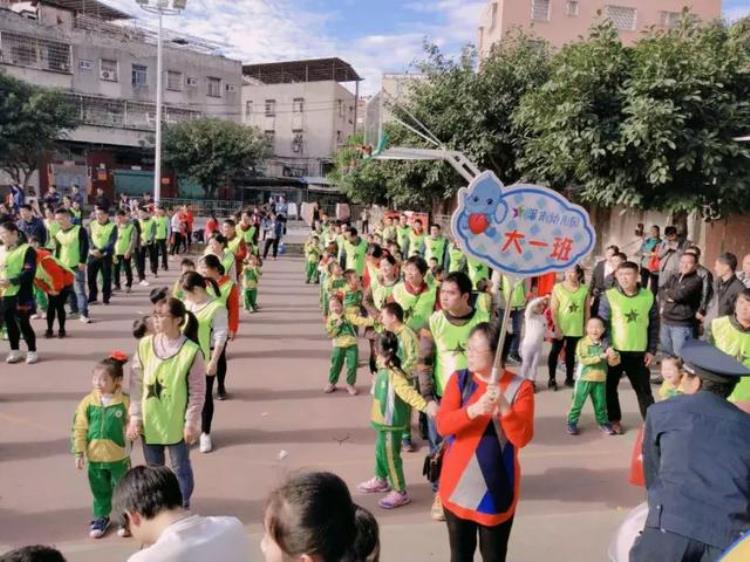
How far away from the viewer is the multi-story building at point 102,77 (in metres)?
33.2

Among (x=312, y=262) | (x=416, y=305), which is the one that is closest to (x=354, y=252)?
(x=312, y=262)

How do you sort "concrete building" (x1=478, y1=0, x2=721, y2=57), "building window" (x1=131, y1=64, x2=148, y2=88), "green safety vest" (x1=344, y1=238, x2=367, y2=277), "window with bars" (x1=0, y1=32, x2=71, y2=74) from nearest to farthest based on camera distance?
"green safety vest" (x1=344, y1=238, x2=367, y2=277) → "concrete building" (x1=478, y1=0, x2=721, y2=57) → "window with bars" (x1=0, y1=32, x2=71, y2=74) → "building window" (x1=131, y1=64, x2=148, y2=88)

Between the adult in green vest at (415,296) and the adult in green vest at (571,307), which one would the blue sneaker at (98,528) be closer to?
the adult in green vest at (415,296)

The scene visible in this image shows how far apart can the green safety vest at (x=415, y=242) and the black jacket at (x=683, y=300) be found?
6513 millimetres

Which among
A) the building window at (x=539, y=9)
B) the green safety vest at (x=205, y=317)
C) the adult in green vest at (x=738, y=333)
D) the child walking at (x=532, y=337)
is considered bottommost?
the child walking at (x=532, y=337)

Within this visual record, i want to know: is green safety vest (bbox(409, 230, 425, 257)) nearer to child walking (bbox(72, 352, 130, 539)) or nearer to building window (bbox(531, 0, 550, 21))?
child walking (bbox(72, 352, 130, 539))

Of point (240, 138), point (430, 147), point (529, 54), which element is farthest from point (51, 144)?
point (529, 54)

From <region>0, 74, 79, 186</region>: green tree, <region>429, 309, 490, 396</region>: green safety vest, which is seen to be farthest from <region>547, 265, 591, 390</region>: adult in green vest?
<region>0, 74, 79, 186</region>: green tree

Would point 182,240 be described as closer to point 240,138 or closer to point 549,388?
point 549,388

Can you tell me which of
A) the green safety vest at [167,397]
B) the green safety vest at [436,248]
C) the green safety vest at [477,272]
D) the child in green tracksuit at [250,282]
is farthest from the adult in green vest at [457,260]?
the green safety vest at [167,397]

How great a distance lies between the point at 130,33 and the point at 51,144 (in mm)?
12601

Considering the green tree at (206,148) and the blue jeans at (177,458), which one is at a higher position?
the green tree at (206,148)

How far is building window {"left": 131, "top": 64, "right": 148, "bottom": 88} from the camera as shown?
122 feet

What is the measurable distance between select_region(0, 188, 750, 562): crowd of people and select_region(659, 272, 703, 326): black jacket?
0.02 metres
